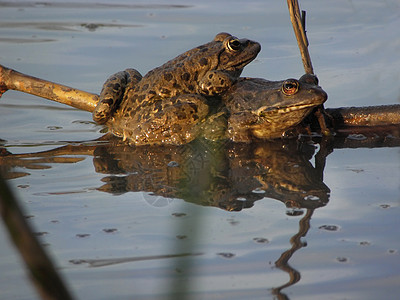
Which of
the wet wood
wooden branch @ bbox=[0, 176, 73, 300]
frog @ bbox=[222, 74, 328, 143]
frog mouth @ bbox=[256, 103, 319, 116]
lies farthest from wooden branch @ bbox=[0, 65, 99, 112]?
wooden branch @ bbox=[0, 176, 73, 300]

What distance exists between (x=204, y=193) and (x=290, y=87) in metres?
1.76

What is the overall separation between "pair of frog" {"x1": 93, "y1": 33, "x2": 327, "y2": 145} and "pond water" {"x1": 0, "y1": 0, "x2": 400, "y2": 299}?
0.71ft

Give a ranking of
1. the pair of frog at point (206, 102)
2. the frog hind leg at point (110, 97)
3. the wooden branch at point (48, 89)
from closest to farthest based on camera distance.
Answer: the pair of frog at point (206, 102) < the frog hind leg at point (110, 97) < the wooden branch at point (48, 89)

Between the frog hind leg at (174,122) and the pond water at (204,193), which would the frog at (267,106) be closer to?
the pond water at (204,193)

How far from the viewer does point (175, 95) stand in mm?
6434

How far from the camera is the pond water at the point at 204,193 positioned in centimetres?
339

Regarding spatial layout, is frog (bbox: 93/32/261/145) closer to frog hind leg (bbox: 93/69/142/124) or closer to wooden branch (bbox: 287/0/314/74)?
frog hind leg (bbox: 93/69/142/124)

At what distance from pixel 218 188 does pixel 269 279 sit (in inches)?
64.0

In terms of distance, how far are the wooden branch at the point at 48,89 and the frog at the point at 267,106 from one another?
5.24 feet

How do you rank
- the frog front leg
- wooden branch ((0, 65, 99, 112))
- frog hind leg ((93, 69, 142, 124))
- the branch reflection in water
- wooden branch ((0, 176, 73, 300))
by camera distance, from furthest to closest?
wooden branch ((0, 65, 99, 112)), frog hind leg ((93, 69, 142, 124)), the frog front leg, the branch reflection in water, wooden branch ((0, 176, 73, 300))

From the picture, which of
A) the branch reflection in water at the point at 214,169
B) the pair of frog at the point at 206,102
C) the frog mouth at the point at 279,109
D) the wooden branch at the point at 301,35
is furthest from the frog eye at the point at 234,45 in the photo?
the branch reflection in water at the point at 214,169

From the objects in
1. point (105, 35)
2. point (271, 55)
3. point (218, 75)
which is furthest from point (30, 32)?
point (218, 75)

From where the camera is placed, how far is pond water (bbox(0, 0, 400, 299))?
339 cm

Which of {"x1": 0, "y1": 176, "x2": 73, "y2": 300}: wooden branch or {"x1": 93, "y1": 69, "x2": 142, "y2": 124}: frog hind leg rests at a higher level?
{"x1": 93, "y1": 69, "x2": 142, "y2": 124}: frog hind leg
